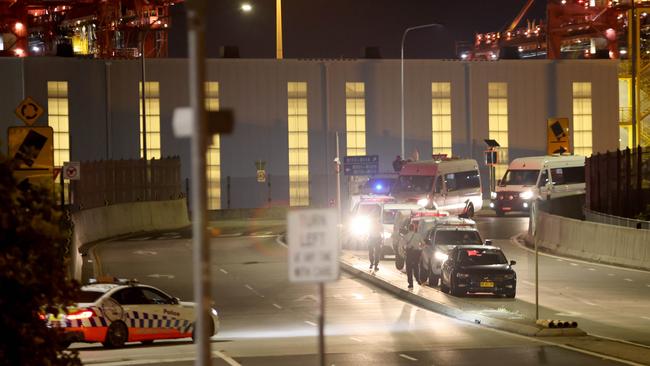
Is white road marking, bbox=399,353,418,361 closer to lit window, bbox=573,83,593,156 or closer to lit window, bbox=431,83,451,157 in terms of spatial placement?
lit window, bbox=431,83,451,157

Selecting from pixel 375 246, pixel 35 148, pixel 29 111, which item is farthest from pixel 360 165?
pixel 35 148

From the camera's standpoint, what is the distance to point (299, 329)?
91.6ft

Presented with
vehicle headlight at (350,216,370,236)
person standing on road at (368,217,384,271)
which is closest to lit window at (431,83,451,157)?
vehicle headlight at (350,216,370,236)

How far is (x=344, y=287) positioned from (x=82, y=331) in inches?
543

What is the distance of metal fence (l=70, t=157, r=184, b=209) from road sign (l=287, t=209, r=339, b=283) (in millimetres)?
38673

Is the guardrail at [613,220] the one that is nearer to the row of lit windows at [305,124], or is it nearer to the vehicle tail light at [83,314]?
the vehicle tail light at [83,314]

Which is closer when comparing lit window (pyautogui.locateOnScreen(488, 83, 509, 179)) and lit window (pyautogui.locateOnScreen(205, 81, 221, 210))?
lit window (pyautogui.locateOnScreen(205, 81, 221, 210))

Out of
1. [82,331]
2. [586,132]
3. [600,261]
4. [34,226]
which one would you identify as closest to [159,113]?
[586,132]

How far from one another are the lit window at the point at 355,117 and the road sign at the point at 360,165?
16754mm

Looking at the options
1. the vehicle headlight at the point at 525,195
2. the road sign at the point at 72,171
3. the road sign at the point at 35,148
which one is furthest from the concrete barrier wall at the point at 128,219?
the road sign at the point at 35,148

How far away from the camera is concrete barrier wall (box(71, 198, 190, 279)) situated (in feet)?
169

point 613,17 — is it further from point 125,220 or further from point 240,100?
point 125,220

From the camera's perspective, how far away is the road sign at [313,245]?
11805 mm

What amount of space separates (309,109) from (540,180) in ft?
63.9
